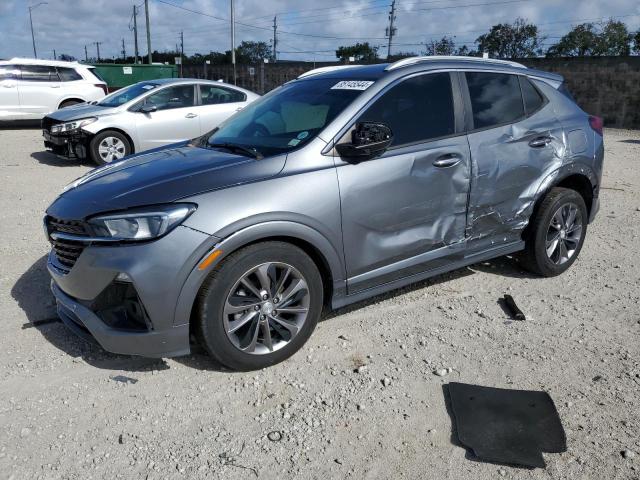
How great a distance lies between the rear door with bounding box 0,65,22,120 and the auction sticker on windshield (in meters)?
14.3

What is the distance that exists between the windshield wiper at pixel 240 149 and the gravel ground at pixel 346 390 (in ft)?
4.30

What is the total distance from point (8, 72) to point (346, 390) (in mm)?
15616

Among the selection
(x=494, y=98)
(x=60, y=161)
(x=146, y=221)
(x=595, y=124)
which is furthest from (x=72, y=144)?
(x=595, y=124)

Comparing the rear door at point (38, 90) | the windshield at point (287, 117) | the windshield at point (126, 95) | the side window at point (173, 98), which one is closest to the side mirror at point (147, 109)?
the side window at point (173, 98)

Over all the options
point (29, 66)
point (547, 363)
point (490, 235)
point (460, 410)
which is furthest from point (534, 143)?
point (29, 66)

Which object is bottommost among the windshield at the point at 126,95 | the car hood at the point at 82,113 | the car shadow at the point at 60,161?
the car shadow at the point at 60,161

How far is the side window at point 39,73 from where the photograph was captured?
14961mm

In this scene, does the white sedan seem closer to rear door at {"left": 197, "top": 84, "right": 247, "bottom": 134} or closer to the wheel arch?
rear door at {"left": 197, "top": 84, "right": 247, "bottom": 134}

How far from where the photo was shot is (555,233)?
464cm

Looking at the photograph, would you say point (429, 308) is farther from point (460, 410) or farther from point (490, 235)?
point (460, 410)

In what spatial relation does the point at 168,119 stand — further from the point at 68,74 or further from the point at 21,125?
the point at 21,125

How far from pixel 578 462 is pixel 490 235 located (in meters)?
2.00

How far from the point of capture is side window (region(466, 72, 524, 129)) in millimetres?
4062

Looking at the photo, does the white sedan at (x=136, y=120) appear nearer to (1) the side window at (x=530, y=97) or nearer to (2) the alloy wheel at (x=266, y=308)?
(1) the side window at (x=530, y=97)
